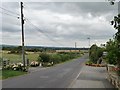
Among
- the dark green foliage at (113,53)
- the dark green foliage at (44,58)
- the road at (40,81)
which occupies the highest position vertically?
the dark green foliage at (113,53)

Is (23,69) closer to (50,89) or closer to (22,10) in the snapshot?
(22,10)

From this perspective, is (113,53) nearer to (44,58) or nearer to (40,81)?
(40,81)

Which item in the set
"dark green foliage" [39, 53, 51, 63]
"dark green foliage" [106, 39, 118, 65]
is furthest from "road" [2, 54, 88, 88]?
"dark green foliage" [39, 53, 51, 63]

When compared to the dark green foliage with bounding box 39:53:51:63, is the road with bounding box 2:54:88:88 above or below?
below

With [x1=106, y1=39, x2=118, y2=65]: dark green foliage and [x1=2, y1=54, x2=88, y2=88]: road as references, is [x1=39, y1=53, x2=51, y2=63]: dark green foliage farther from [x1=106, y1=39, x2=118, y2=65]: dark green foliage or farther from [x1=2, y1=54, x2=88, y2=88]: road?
[x1=106, y1=39, x2=118, y2=65]: dark green foliage

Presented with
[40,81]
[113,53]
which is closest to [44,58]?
[40,81]

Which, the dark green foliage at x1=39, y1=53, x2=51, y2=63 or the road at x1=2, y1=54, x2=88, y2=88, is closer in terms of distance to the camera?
the road at x1=2, y1=54, x2=88, y2=88

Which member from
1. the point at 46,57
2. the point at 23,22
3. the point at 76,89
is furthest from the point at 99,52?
the point at 76,89

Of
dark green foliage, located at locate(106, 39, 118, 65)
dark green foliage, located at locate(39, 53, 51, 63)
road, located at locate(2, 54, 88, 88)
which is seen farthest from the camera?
dark green foliage, located at locate(39, 53, 51, 63)

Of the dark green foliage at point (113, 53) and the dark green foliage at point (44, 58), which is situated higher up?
the dark green foliage at point (113, 53)

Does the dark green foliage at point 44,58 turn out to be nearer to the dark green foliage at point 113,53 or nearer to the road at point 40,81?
the road at point 40,81

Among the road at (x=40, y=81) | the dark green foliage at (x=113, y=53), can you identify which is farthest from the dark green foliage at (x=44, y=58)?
the dark green foliage at (x=113, y=53)

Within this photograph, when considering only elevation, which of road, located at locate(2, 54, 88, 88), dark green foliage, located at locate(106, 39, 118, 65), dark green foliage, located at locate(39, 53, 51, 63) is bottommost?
road, located at locate(2, 54, 88, 88)

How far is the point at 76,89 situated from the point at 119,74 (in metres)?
Result: 2.90
